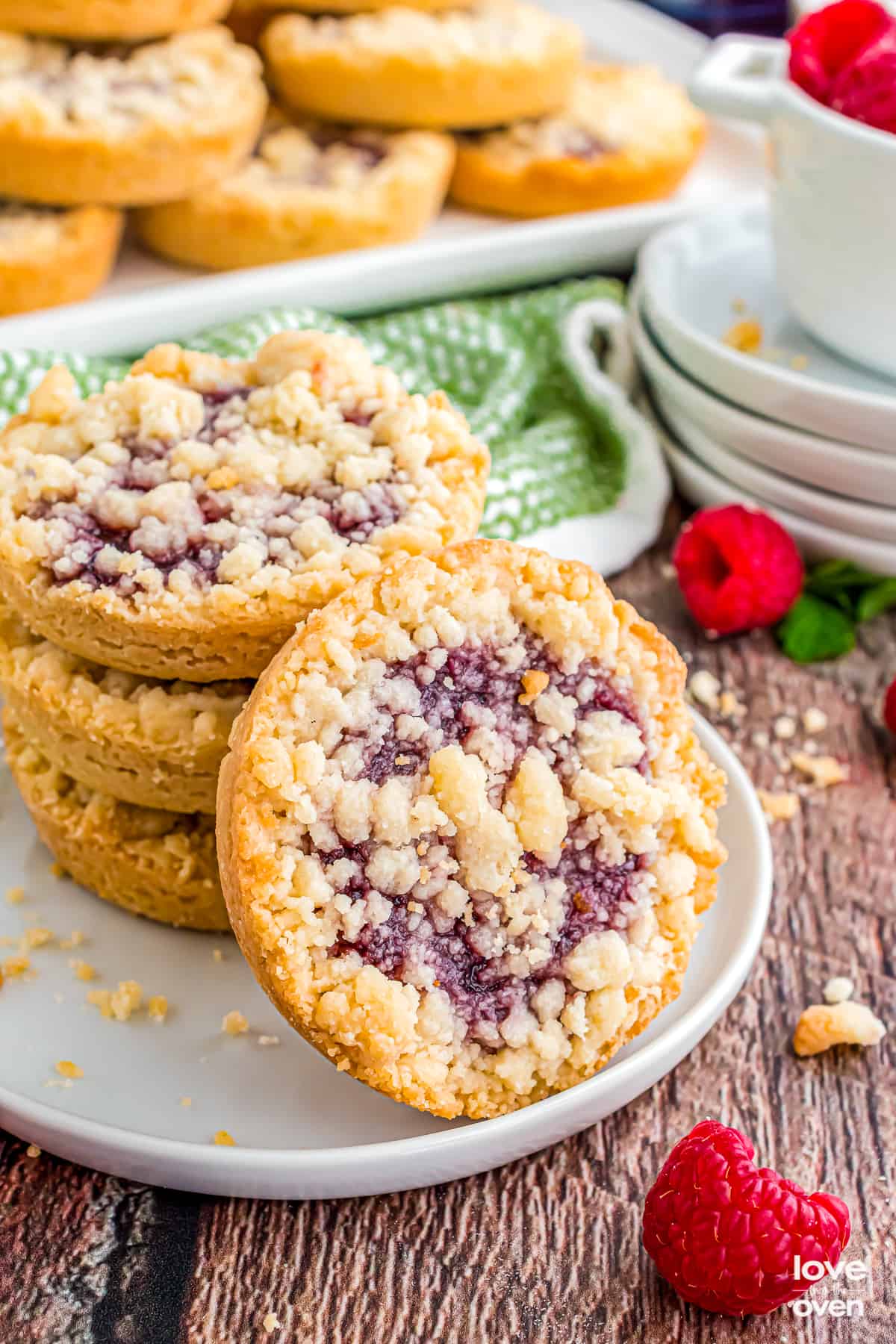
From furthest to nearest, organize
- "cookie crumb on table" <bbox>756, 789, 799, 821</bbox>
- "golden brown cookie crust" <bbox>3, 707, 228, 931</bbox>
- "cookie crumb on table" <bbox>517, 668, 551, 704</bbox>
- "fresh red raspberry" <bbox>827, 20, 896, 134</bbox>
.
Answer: "fresh red raspberry" <bbox>827, 20, 896, 134</bbox>
"cookie crumb on table" <bbox>756, 789, 799, 821</bbox>
"golden brown cookie crust" <bbox>3, 707, 228, 931</bbox>
"cookie crumb on table" <bbox>517, 668, 551, 704</bbox>

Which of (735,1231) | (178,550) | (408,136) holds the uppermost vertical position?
(178,550)

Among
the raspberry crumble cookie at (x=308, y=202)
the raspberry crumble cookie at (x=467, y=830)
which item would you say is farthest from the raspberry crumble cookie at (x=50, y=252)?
the raspberry crumble cookie at (x=467, y=830)

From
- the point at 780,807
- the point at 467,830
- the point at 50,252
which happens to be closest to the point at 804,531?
the point at 780,807

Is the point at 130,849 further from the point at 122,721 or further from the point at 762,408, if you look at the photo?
the point at 762,408

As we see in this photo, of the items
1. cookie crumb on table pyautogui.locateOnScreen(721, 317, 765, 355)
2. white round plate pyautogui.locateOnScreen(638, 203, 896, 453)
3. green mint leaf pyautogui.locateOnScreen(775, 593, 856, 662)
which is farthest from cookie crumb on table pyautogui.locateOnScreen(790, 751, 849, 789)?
cookie crumb on table pyautogui.locateOnScreen(721, 317, 765, 355)

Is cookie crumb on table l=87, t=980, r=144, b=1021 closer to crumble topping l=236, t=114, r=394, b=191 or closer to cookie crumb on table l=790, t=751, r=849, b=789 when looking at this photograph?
cookie crumb on table l=790, t=751, r=849, b=789

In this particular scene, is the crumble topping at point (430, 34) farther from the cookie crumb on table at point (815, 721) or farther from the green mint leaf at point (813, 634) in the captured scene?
the cookie crumb on table at point (815, 721)

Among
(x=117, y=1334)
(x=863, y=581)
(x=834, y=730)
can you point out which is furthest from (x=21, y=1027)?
(x=863, y=581)

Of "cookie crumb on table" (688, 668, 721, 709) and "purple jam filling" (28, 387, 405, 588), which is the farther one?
"cookie crumb on table" (688, 668, 721, 709)
